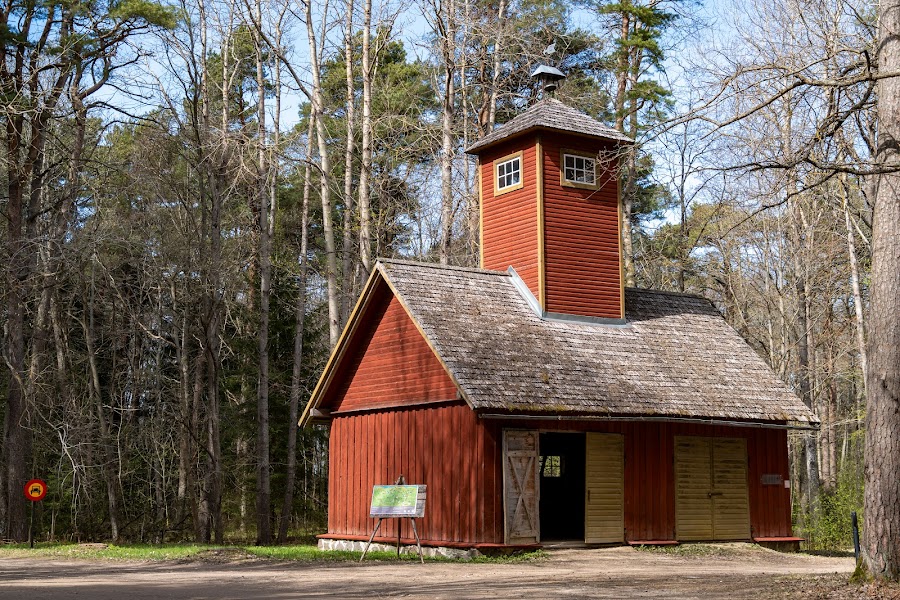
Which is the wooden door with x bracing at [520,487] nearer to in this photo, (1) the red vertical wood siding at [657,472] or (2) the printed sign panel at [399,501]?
(1) the red vertical wood siding at [657,472]

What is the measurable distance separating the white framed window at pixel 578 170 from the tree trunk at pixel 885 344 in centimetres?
950

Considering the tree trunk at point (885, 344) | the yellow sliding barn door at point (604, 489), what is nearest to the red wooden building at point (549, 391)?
the yellow sliding barn door at point (604, 489)

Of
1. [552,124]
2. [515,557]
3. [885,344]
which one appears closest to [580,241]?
[552,124]

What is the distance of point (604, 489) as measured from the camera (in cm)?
1895

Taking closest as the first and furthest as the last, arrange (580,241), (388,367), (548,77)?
(388,367) < (580,241) < (548,77)

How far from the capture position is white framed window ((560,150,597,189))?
21.3m

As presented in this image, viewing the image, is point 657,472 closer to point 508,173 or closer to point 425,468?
point 425,468

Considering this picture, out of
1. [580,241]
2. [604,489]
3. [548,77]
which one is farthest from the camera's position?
[548,77]

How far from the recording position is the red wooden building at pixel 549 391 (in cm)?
1789

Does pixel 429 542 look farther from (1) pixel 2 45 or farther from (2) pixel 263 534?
(1) pixel 2 45

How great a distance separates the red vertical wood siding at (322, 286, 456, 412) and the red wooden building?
0.14 feet

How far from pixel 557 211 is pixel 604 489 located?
5.71 m

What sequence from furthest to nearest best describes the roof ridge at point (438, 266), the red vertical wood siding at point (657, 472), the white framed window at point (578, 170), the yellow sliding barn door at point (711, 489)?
the white framed window at point (578, 170) < the yellow sliding barn door at point (711, 489) < the roof ridge at point (438, 266) < the red vertical wood siding at point (657, 472)

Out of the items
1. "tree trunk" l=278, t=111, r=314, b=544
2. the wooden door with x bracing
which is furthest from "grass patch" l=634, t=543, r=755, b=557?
"tree trunk" l=278, t=111, r=314, b=544
